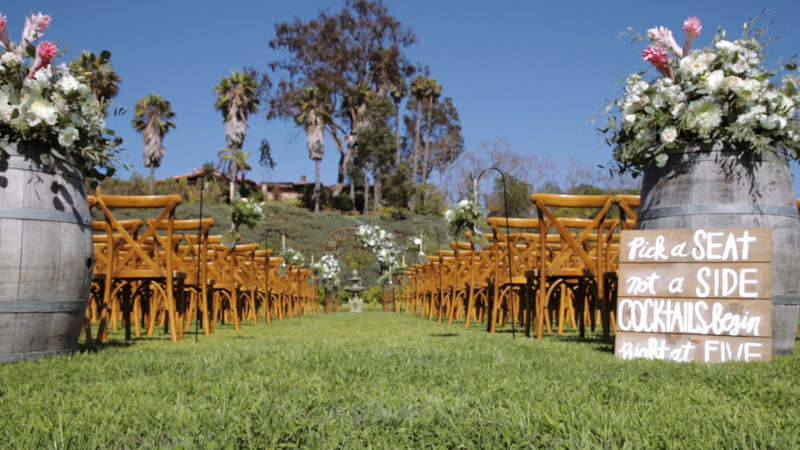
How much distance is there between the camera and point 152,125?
4038 centimetres

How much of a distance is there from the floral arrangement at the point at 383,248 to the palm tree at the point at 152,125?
22.1 m

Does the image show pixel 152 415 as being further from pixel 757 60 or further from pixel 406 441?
pixel 757 60

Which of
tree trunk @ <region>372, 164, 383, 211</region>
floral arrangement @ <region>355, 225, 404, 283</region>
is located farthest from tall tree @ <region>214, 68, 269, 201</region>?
floral arrangement @ <region>355, 225, 404, 283</region>

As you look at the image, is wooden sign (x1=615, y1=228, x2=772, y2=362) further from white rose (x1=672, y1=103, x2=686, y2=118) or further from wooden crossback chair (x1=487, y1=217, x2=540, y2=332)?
wooden crossback chair (x1=487, y1=217, x2=540, y2=332)

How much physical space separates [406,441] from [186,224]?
17.5 feet

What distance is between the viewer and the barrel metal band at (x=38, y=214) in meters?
3.62

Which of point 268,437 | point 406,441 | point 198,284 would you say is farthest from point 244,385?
point 198,284

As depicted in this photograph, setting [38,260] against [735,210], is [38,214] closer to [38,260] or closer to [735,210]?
[38,260]

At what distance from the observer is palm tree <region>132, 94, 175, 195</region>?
40.2 m

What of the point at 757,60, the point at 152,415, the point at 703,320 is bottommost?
the point at 152,415

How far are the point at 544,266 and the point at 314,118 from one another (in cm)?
3782

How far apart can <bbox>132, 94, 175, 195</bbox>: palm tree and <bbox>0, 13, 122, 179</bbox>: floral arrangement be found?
38169mm

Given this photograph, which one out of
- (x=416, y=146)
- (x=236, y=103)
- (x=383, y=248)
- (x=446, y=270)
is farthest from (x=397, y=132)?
(x=446, y=270)

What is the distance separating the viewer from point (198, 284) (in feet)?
21.2
